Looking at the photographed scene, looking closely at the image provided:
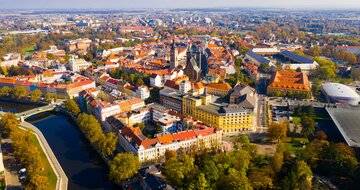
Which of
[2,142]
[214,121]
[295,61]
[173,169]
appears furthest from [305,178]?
[295,61]

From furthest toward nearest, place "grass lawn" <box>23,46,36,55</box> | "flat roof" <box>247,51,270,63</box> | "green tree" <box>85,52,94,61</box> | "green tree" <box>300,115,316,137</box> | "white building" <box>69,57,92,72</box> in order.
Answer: "grass lawn" <box>23,46,36,55</box>, "green tree" <box>85,52,94,61</box>, "flat roof" <box>247,51,270,63</box>, "white building" <box>69,57,92,72</box>, "green tree" <box>300,115,316,137</box>

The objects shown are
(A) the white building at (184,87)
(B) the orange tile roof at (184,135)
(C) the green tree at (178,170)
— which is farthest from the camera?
(A) the white building at (184,87)

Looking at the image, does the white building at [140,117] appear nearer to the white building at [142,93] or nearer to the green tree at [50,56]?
the white building at [142,93]

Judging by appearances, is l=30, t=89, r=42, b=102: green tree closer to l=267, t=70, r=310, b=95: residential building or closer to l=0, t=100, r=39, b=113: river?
l=0, t=100, r=39, b=113: river

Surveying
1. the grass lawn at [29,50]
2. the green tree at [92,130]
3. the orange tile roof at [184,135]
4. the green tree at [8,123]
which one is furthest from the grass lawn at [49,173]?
the grass lawn at [29,50]

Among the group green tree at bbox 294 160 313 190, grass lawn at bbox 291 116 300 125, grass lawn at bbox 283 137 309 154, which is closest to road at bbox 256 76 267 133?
grass lawn at bbox 283 137 309 154

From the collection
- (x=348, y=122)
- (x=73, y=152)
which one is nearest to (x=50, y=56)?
(x=73, y=152)

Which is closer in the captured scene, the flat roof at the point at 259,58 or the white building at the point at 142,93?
the white building at the point at 142,93
